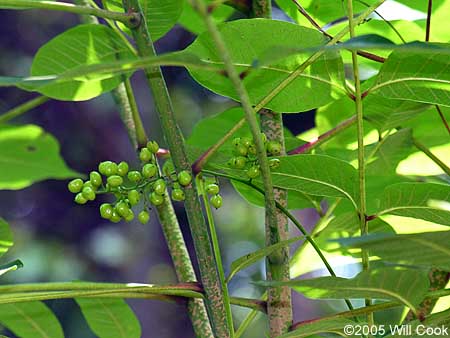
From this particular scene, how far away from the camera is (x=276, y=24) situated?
661 millimetres

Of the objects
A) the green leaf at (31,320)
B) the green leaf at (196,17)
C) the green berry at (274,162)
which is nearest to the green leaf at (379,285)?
the green berry at (274,162)

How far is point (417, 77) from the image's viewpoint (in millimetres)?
691

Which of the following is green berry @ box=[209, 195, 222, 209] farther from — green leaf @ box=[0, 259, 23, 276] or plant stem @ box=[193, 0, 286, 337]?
green leaf @ box=[0, 259, 23, 276]

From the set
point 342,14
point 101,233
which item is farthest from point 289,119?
point 342,14

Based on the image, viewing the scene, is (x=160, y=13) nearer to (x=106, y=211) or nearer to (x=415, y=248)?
(x=106, y=211)

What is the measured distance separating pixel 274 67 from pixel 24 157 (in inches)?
17.0

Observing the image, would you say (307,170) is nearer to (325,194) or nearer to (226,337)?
(325,194)

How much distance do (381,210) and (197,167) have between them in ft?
0.60

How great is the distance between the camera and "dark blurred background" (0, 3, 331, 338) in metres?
5.95

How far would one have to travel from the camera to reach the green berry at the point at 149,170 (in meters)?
0.71

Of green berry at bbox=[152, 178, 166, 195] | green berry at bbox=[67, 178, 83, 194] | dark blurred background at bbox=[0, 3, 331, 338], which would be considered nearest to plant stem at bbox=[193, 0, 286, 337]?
green berry at bbox=[152, 178, 166, 195]

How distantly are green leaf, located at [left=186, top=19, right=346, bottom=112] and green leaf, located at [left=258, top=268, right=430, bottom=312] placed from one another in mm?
209

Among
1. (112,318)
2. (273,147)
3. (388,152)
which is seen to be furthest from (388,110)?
(112,318)

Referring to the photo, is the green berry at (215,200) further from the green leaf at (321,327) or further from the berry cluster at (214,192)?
the green leaf at (321,327)
